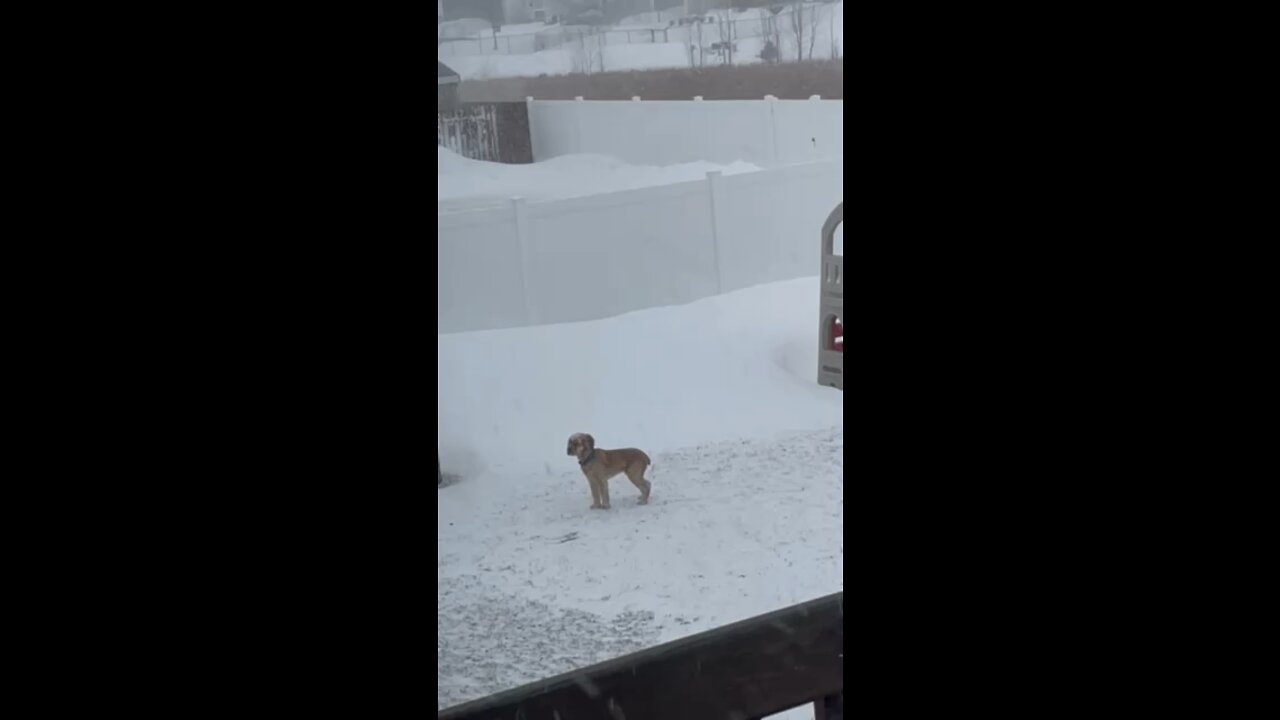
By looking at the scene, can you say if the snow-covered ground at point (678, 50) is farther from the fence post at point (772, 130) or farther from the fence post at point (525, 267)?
the fence post at point (525, 267)

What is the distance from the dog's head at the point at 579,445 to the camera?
2.85m

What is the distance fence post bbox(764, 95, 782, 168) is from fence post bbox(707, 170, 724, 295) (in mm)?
146

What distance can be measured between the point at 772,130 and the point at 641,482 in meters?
0.99

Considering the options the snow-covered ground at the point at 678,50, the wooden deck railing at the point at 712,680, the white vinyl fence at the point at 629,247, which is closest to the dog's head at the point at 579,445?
the white vinyl fence at the point at 629,247

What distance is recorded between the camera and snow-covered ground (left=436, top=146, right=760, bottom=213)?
8.87 ft

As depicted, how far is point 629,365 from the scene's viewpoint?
3100 millimetres

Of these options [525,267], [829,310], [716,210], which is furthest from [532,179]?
[829,310]

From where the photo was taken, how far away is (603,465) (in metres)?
2.88

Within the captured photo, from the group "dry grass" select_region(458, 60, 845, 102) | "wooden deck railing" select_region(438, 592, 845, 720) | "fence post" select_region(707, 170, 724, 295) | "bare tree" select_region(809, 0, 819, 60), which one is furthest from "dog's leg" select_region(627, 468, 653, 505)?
"wooden deck railing" select_region(438, 592, 845, 720)
